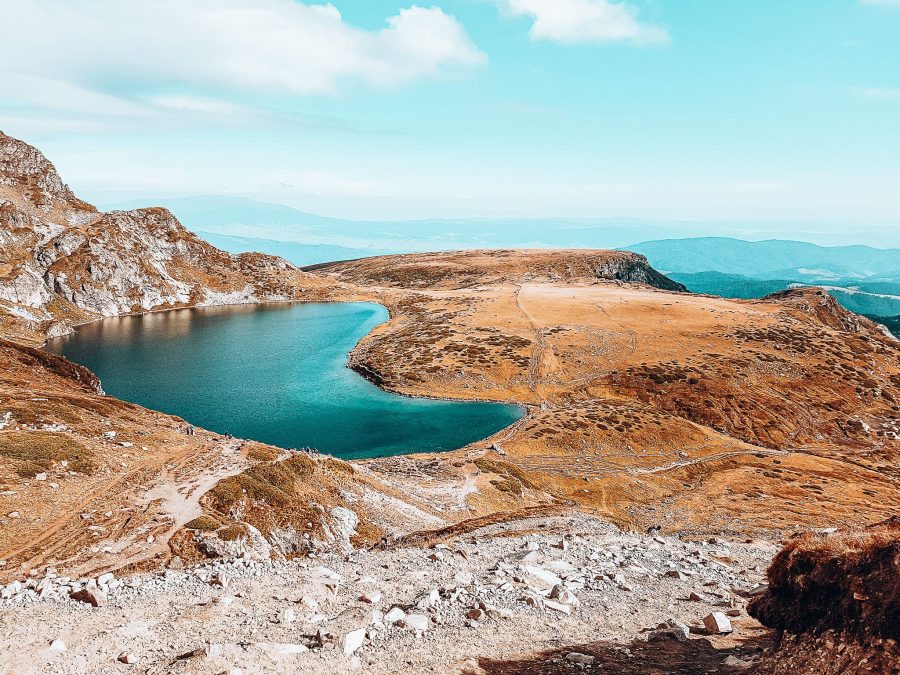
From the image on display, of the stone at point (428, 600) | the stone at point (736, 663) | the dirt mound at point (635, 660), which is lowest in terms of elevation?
the stone at point (428, 600)

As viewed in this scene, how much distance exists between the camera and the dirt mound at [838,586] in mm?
13562

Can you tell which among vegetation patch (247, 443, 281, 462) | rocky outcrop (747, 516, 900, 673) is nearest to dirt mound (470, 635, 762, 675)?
rocky outcrop (747, 516, 900, 673)

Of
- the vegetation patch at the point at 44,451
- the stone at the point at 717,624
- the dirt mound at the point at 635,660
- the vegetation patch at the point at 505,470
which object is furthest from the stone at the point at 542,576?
the vegetation patch at the point at 505,470

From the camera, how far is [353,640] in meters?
17.7

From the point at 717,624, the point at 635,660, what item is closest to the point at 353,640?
the point at 635,660

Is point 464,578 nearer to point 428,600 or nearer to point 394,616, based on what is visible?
point 428,600

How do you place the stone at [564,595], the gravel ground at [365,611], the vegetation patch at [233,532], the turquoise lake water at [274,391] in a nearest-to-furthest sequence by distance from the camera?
the gravel ground at [365,611]
the stone at [564,595]
the vegetation patch at [233,532]
the turquoise lake water at [274,391]

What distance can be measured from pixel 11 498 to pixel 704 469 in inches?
3229

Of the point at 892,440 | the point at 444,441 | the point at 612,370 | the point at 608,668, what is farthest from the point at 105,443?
the point at 892,440

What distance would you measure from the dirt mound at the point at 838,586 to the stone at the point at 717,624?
7.01ft

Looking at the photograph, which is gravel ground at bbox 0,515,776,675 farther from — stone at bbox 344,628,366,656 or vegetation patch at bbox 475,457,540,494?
vegetation patch at bbox 475,457,540,494

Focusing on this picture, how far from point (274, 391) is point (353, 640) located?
93.4 metres

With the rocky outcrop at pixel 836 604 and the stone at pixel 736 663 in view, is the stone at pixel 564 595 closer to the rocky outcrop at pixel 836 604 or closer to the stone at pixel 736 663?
the stone at pixel 736 663

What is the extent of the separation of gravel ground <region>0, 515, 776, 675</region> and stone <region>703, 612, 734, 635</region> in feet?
0.70
